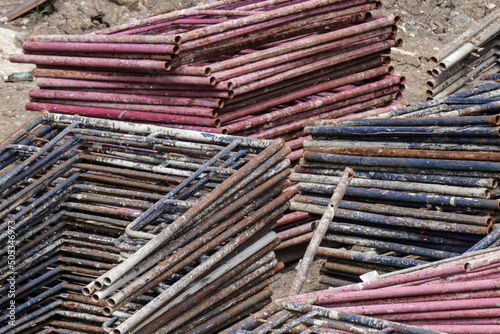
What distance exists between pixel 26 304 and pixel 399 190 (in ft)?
13.0

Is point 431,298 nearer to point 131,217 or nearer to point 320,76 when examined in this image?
point 131,217

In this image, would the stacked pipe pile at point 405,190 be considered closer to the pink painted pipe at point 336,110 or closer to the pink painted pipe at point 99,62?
the pink painted pipe at point 336,110

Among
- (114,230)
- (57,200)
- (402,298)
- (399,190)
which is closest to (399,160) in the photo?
(399,190)

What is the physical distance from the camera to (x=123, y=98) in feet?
29.9

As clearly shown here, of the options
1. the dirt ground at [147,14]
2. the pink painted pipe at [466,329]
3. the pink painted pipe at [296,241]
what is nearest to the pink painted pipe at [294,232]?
the pink painted pipe at [296,241]

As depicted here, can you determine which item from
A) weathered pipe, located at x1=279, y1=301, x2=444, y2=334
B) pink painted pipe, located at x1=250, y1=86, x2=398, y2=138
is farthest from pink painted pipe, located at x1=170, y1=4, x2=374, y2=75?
weathered pipe, located at x1=279, y1=301, x2=444, y2=334

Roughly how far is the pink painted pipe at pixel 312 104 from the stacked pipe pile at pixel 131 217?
4.28 ft

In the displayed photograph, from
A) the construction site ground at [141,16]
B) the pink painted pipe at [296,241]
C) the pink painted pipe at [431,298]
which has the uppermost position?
the construction site ground at [141,16]

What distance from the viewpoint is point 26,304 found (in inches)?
305

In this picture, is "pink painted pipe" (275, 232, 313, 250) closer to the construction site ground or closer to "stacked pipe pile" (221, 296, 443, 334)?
"stacked pipe pile" (221, 296, 443, 334)

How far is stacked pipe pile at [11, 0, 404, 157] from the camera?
8672 millimetres

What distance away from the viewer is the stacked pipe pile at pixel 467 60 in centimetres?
1057

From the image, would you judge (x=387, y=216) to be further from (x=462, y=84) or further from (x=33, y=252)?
(x=462, y=84)

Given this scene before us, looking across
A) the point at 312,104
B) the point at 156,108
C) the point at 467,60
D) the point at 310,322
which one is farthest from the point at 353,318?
the point at 467,60
